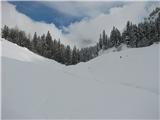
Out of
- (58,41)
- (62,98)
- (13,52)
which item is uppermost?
(58,41)

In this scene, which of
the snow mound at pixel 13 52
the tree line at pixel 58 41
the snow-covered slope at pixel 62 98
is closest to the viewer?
the snow-covered slope at pixel 62 98

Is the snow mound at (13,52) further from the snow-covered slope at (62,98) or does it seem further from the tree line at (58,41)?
the tree line at (58,41)

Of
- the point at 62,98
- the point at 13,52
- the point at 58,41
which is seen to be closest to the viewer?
the point at 62,98

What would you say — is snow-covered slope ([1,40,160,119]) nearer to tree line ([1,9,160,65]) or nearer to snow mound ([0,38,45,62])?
snow mound ([0,38,45,62])

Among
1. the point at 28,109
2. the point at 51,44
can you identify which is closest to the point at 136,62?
the point at 28,109

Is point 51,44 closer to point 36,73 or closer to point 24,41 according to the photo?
point 24,41

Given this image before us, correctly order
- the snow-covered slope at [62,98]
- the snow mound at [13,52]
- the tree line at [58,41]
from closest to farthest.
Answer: the snow-covered slope at [62,98] → the snow mound at [13,52] → the tree line at [58,41]

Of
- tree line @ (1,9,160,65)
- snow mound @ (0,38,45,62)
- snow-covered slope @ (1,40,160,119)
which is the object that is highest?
tree line @ (1,9,160,65)

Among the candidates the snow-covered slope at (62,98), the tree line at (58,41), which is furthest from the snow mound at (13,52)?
the tree line at (58,41)

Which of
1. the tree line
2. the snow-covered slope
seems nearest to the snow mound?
the snow-covered slope

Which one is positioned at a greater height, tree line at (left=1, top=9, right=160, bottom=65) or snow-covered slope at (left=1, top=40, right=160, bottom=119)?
tree line at (left=1, top=9, right=160, bottom=65)

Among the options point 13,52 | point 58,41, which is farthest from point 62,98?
point 58,41

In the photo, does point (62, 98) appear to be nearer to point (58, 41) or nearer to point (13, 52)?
point (13, 52)

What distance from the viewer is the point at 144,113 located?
7219mm
